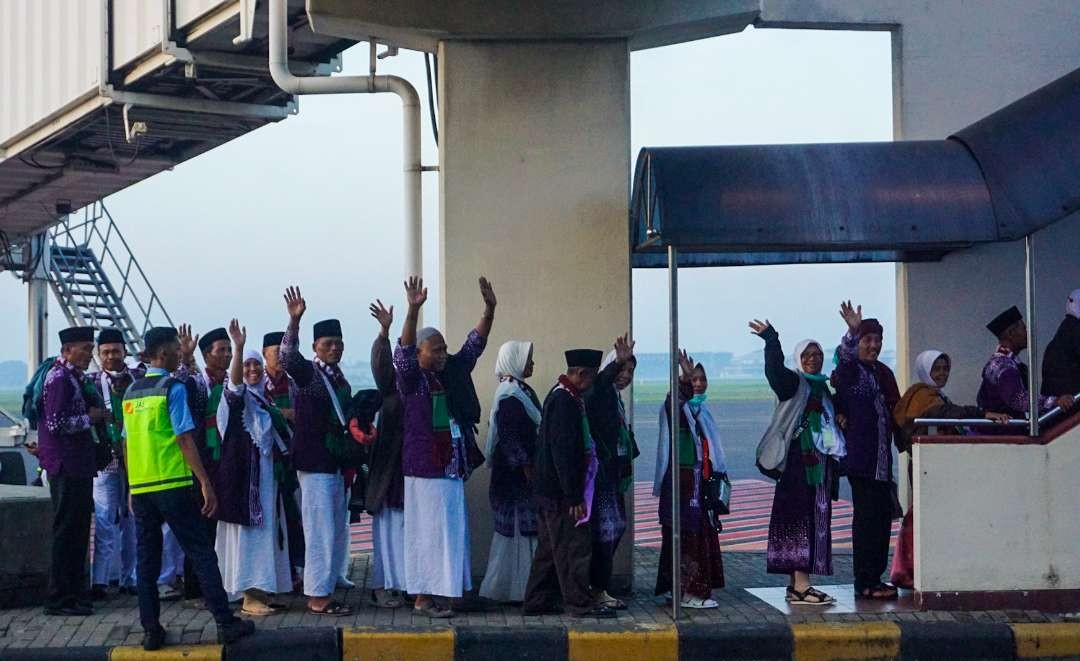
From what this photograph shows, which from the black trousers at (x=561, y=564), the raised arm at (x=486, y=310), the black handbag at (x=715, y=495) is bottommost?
the black trousers at (x=561, y=564)

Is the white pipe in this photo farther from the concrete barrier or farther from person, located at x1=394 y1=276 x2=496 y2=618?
the concrete barrier

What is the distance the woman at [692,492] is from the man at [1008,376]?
72.3 inches

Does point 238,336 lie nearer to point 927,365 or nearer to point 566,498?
point 566,498

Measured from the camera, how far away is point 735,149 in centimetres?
831

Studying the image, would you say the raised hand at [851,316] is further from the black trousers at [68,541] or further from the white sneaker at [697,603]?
the black trousers at [68,541]

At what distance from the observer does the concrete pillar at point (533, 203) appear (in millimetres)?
8758

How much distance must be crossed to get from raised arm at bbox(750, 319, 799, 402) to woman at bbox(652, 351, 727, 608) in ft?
1.58

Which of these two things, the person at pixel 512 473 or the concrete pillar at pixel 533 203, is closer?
the person at pixel 512 473

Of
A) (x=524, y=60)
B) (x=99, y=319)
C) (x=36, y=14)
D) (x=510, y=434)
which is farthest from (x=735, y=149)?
(x=99, y=319)

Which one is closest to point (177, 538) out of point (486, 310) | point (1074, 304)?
point (486, 310)


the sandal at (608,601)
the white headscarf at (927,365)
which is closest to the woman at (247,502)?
the sandal at (608,601)

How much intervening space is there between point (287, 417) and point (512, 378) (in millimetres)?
1580

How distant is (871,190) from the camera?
319 inches

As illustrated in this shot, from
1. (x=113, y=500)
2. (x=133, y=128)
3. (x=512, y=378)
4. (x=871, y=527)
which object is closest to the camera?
(x=512, y=378)
